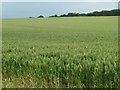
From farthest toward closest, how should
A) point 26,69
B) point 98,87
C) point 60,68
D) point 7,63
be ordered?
point 7,63
point 26,69
point 60,68
point 98,87

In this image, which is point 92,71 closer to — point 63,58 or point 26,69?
point 63,58

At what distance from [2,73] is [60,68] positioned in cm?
184

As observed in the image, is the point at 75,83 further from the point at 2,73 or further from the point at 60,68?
the point at 2,73

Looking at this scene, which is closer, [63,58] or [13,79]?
[13,79]

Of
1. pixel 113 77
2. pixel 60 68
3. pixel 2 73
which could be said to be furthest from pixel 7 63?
pixel 113 77

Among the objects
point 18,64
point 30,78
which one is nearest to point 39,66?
point 30,78

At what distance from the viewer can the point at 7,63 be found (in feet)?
29.7

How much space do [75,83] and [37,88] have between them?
90 centimetres

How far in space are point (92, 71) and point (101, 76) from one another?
0.93ft

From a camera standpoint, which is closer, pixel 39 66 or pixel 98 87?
pixel 98 87

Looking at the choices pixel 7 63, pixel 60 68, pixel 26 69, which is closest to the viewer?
pixel 60 68

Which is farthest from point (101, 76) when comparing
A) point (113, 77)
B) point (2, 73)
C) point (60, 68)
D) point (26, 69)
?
point (2, 73)

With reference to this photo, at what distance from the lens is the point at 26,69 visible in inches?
332

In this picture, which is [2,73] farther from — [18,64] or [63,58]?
[63,58]
